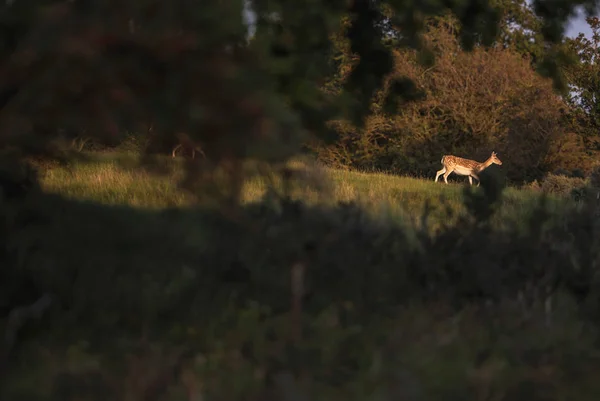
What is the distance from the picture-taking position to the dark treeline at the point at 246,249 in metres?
2.49

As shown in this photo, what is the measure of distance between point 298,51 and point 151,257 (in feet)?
5.90

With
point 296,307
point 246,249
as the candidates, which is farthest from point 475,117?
point 296,307

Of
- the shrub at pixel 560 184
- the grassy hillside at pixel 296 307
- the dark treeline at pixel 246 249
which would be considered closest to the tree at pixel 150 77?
the dark treeline at pixel 246 249

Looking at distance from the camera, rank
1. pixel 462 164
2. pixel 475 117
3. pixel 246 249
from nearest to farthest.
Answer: pixel 246 249
pixel 462 164
pixel 475 117

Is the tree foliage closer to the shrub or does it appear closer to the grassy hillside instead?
the shrub

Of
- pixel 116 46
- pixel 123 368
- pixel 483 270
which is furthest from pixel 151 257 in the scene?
pixel 116 46

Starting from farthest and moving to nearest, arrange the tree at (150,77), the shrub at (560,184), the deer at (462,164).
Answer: the deer at (462,164) → the shrub at (560,184) → the tree at (150,77)

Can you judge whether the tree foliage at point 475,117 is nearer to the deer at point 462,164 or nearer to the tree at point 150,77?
the deer at point 462,164

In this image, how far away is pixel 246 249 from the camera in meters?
4.44

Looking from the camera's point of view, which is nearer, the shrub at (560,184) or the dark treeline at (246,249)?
the dark treeline at (246,249)

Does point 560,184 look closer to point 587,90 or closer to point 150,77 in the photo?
point 587,90

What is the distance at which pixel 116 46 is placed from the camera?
2459 mm

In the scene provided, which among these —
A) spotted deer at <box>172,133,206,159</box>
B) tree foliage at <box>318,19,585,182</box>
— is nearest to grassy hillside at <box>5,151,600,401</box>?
spotted deer at <box>172,133,206,159</box>

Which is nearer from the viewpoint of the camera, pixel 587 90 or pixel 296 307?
pixel 296 307
